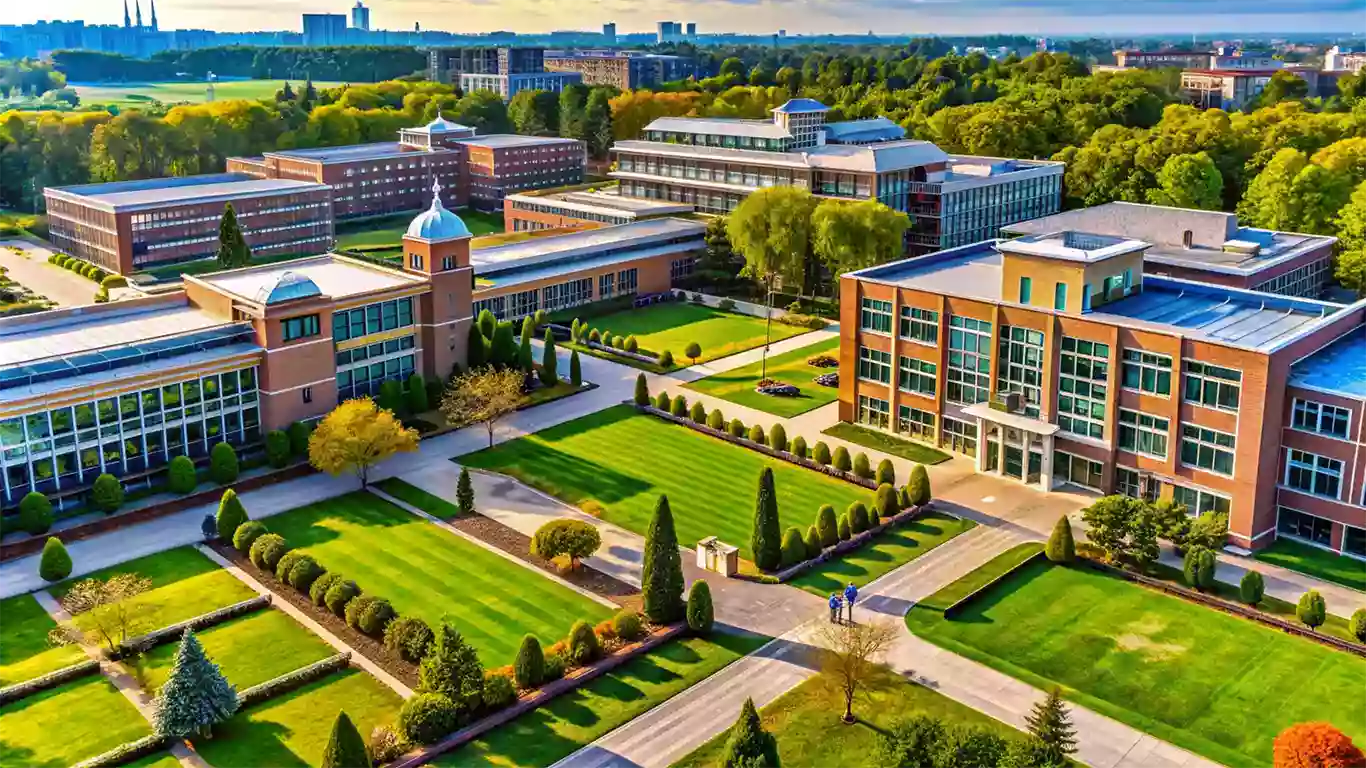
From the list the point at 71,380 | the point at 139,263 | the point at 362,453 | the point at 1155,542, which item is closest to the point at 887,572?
the point at 1155,542

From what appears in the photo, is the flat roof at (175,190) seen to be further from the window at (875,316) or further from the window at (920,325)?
the window at (920,325)

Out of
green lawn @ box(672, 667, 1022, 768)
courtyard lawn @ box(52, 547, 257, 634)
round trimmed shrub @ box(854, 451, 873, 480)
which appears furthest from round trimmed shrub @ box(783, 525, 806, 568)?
courtyard lawn @ box(52, 547, 257, 634)

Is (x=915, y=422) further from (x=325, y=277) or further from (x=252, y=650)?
(x=252, y=650)

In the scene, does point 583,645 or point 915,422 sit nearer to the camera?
point 583,645

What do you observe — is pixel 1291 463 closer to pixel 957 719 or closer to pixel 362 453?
pixel 957 719

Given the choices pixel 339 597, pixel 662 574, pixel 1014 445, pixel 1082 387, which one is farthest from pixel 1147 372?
pixel 339 597

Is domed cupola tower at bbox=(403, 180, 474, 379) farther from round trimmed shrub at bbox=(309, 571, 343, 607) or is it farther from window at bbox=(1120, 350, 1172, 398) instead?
window at bbox=(1120, 350, 1172, 398)
